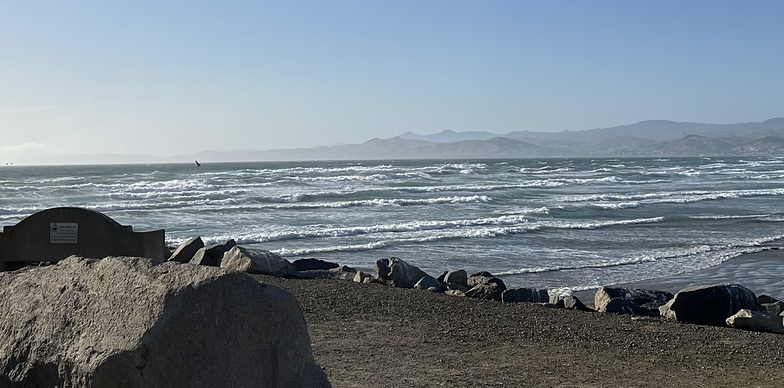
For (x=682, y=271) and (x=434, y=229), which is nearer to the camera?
(x=682, y=271)

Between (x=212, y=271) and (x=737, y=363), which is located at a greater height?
(x=212, y=271)

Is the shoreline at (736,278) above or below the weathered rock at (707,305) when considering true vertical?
below

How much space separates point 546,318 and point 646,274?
19.8 feet

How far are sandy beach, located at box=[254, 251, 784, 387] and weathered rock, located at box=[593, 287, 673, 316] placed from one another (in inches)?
20.9

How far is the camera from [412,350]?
7.65 m

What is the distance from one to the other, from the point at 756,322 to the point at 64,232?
7.30 m

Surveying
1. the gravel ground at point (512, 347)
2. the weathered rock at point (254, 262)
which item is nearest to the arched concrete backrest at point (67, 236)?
the gravel ground at point (512, 347)

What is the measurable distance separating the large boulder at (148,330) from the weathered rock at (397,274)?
749 centimetres

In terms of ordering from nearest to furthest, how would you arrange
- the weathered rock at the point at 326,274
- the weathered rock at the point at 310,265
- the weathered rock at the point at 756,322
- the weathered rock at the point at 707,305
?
the weathered rock at the point at 756,322
the weathered rock at the point at 707,305
the weathered rock at the point at 326,274
the weathered rock at the point at 310,265

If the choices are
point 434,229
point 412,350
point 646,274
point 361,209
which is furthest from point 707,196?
point 412,350

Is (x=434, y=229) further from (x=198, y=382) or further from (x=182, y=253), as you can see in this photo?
(x=198, y=382)

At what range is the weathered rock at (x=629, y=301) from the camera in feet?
33.1

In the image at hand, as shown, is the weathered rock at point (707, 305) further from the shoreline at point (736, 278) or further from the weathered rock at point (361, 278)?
the weathered rock at point (361, 278)

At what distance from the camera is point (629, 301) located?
34.0ft
